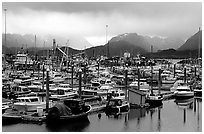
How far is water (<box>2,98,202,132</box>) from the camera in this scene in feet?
42.1

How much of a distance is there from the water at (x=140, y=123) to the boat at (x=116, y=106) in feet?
1.22

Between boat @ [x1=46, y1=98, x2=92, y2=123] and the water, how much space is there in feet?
0.98

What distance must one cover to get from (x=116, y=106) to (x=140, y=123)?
6.79 ft

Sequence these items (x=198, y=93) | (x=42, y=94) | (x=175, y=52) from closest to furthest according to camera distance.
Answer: (x=42, y=94) < (x=198, y=93) < (x=175, y=52)

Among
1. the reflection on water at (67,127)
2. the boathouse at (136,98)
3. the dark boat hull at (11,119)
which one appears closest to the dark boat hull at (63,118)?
the reflection on water at (67,127)

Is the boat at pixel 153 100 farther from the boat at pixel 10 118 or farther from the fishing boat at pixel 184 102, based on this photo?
the boat at pixel 10 118

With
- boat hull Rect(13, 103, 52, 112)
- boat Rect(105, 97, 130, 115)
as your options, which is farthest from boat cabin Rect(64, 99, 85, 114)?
boat Rect(105, 97, 130, 115)

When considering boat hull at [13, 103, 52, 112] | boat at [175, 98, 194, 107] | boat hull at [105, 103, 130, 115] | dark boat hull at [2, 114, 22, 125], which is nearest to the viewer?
dark boat hull at [2, 114, 22, 125]

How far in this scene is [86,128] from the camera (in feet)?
42.9

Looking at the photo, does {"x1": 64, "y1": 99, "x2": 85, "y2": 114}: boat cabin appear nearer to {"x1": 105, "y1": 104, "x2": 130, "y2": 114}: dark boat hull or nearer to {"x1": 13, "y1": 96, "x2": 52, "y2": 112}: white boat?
{"x1": 13, "y1": 96, "x2": 52, "y2": 112}: white boat

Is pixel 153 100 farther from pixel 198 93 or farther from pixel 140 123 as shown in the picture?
pixel 198 93

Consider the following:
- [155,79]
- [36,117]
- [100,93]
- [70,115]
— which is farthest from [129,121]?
[155,79]

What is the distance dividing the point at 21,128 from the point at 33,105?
2.20 m

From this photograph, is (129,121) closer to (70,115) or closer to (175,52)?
(70,115)
